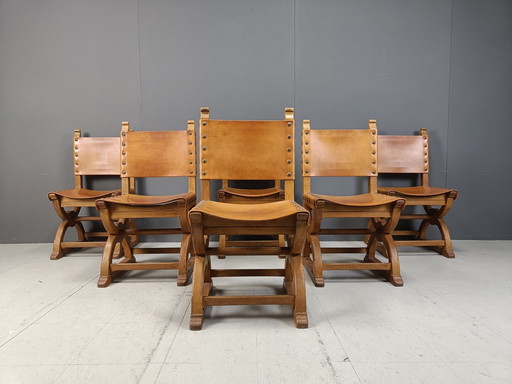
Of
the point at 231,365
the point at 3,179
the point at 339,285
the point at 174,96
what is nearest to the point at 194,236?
the point at 231,365

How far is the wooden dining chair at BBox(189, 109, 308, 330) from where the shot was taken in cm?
135

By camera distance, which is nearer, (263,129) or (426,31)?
(263,129)

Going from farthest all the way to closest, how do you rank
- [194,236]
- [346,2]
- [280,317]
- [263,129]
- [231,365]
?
[346,2] < [263,129] < [280,317] < [194,236] < [231,365]

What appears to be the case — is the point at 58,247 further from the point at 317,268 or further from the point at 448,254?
the point at 448,254

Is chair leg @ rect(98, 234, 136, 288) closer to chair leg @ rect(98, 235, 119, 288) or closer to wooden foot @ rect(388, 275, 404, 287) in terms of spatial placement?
chair leg @ rect(98, 235, 119, 288)

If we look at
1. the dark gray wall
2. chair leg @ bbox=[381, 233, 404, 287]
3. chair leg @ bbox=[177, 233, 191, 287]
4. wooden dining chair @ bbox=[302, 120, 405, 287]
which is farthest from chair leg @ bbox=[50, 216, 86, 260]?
chair leg @ bbox=[381, 233, 404, 287]

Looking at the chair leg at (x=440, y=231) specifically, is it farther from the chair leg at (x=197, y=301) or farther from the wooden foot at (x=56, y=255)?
the wooden foot at (x=56, y=255)

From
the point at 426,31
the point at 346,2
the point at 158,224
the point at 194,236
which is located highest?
the point at 346,2

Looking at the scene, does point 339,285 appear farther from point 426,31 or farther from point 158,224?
point 426,31

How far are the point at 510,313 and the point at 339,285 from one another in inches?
32.9

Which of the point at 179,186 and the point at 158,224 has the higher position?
the point at 179,186

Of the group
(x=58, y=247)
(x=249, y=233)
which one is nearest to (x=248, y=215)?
(x=249, y=233)

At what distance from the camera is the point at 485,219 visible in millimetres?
2961

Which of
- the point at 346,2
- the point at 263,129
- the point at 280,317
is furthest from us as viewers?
the point at 346,2
